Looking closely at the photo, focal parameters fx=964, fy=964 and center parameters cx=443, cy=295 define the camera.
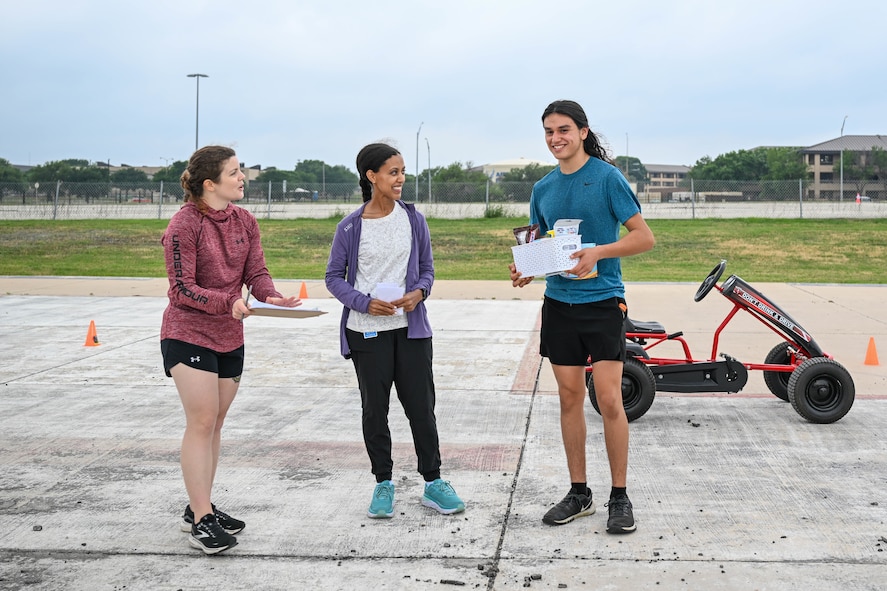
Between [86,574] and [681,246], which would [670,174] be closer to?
[681,246]

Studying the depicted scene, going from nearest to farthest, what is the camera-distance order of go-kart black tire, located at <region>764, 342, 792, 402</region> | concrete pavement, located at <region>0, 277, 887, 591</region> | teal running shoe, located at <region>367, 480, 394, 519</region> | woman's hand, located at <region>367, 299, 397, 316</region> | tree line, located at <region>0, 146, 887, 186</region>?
concrete pavement, located at <region>0, 277, 887, 591</region>
woman's hand, located at <region>367, 299, 397, 316</region>
teal running shoe, located at <region>367, 480, 394, 519</region>
go-kart black tire, located at <region>764, 342, 792, 402</region>
tree line, located at <region>0, 146, 887, 186</region>

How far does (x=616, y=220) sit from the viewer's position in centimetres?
430

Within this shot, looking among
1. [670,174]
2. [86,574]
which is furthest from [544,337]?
[670,174]

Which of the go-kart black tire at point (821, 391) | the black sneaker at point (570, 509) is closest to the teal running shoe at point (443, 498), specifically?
the black sneaker at point (570, 509)

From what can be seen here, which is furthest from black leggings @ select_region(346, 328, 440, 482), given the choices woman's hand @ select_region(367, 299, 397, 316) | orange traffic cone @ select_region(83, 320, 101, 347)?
orange traffic cone @ select_region(83, 320, 101, 347)

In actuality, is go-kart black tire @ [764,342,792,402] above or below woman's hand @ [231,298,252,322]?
below

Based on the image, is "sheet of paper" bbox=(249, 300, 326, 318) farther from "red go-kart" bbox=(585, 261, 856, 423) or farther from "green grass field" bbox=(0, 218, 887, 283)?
"green grass field" bbox=(0, 218, 887, 283)

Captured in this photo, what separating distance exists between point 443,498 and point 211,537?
1.07m

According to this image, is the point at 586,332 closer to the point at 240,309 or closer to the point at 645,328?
the point at 240,309

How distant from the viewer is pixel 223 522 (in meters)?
4.19

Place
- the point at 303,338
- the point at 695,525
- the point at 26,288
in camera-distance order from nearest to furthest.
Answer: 1. the point at 695,525
2. the point at 303,338
3. the point at 26,288

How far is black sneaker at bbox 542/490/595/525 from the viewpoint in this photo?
170 inches

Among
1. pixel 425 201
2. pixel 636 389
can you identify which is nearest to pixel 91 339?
pixel 636 389

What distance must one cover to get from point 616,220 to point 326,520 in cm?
189
